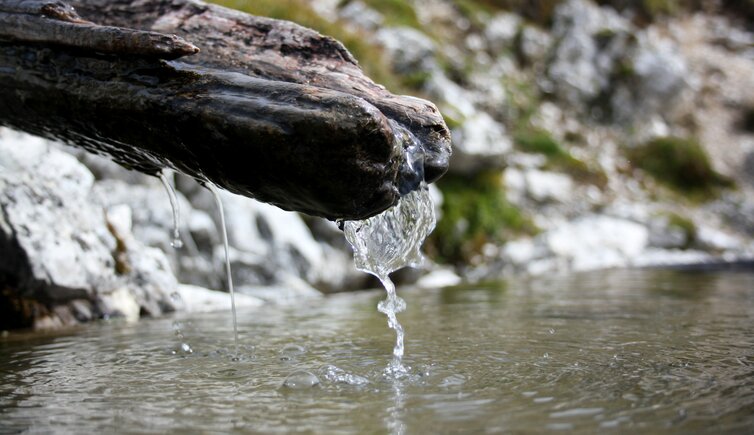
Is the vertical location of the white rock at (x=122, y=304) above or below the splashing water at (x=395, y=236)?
below

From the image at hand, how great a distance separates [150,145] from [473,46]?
19375mm

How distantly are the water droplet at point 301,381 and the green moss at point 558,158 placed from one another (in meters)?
15.6

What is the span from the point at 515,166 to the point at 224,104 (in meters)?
14.8

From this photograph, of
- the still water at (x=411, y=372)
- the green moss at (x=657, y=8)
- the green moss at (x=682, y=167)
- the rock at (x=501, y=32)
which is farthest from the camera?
the green moss at (x=657, y=8)

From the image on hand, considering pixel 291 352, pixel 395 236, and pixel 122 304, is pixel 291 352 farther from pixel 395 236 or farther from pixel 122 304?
pixel 122 304

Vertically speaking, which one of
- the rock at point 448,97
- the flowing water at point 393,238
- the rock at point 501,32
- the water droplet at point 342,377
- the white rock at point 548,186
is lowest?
the water droplet at point 342,377

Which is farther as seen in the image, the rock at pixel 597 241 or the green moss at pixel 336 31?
the green moss at pixel 336 31

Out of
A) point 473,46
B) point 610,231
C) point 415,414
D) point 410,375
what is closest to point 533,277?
point 610,231

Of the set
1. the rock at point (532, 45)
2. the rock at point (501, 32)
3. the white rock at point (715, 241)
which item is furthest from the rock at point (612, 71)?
the white rock at point (715, 241)

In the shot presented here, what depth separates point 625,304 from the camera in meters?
8.20

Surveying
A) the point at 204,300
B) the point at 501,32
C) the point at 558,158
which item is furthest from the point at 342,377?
the point at 501,32

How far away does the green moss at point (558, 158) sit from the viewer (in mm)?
19375

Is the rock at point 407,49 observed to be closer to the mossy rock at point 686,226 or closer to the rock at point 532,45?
the rock at point 532,45

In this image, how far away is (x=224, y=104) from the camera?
14.2 feet
